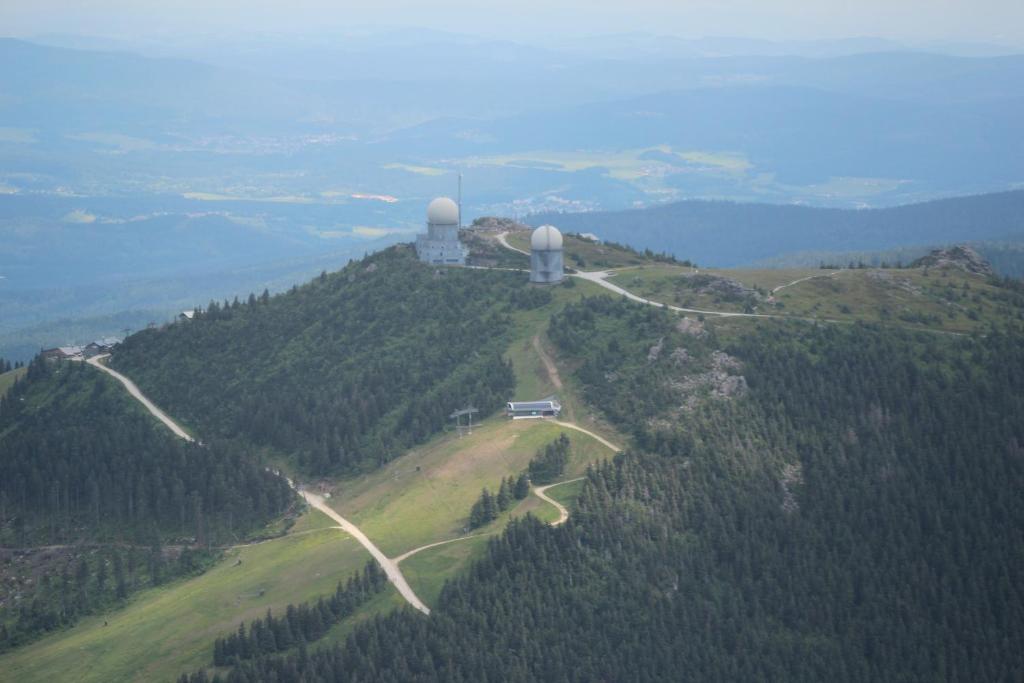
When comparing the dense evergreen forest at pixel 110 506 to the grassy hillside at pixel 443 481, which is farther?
the dense evergreen forest at pixel 110 506

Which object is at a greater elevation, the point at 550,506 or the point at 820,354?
the point at 820,354

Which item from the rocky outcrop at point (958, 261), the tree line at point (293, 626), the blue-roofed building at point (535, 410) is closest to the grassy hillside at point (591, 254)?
the rocky outcrop at point (958, 261)

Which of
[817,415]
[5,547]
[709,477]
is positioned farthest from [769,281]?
[5,547]

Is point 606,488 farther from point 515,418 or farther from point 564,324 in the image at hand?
point 564,324

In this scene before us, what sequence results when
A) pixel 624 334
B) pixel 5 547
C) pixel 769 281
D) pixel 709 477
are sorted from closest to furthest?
pixel 709 477 < pixel 5 547 < pixel 624 334 < pixel 769 281

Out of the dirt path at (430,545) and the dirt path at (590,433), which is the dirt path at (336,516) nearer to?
the dirt path at (430,545)

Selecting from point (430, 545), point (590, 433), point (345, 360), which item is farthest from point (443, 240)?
point (430, 545)

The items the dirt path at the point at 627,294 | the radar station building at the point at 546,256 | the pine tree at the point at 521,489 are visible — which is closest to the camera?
the pine tree at the point at 521,489
